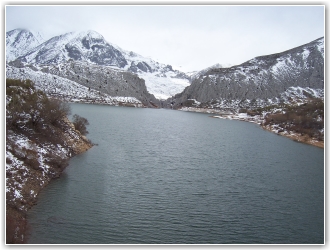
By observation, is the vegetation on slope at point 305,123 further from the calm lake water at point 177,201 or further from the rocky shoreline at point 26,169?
the rocky shoreline at point 26,169

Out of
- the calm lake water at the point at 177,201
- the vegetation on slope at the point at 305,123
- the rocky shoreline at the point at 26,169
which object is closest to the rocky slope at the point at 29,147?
the rocky shoreline at the point at 26,169

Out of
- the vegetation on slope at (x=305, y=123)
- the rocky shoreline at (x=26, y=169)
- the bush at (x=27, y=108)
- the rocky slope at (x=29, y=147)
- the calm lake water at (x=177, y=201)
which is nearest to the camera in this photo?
the rocky shoreline at (x=26, y=169)

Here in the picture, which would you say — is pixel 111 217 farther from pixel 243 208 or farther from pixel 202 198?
pixel 243 208

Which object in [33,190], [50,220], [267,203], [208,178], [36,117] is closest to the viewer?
[50,220]

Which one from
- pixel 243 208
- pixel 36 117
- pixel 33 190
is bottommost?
pixel 243 208

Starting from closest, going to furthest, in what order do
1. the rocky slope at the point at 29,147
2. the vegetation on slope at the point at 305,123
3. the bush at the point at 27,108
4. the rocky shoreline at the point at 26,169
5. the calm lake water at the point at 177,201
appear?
the rocky shoreline at the point at 26,169 < the calm lake water at the point at 177,201 < the rocky slope at the point at 29,147 < the bush at the point at 27,108 < the vegetation on slope at the point at 305,123

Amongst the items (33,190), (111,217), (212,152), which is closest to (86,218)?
(111,217)
